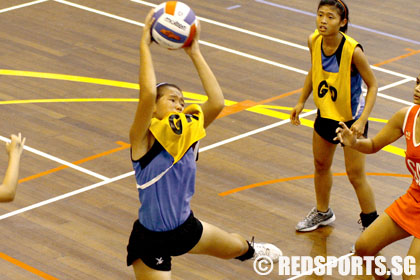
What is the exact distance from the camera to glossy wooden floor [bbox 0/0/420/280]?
9.38m

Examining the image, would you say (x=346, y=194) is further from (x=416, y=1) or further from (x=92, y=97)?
(x=416, y=1)

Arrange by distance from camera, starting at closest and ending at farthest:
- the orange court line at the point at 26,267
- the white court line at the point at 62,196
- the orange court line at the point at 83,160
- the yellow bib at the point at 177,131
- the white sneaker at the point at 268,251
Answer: the yellow bib at the point at 177,131 < the white sneaker at the point at 268,251 < the orange court line at the point at 26,267 < the white court line at the point at 62,196 < the orange court line at the point at 83,160

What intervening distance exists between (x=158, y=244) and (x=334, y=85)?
277cm

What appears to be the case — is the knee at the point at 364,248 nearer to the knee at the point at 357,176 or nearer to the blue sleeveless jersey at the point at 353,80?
the knee at the point at 357,176

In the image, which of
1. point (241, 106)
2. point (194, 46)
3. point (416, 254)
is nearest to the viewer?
point (194, 46)

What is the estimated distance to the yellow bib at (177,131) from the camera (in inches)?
273

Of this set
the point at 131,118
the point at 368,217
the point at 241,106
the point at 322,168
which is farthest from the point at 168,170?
the point at 241,106

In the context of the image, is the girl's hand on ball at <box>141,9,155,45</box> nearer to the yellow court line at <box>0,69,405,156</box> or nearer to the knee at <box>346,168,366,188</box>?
the knee at <box>346,168,366,188</box>

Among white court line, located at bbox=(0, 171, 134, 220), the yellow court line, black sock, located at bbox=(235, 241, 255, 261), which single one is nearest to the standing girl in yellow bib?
black sock, located at bbox=(235, 241, 255, 261)

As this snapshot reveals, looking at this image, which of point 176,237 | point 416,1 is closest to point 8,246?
point 176,237

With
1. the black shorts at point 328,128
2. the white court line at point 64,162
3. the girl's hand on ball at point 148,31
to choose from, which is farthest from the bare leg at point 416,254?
the white court line at point 64,162

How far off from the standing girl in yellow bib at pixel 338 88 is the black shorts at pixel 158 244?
2.20 m

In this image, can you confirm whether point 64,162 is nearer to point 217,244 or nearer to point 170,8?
point 217,244

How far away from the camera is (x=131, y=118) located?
12391mm
